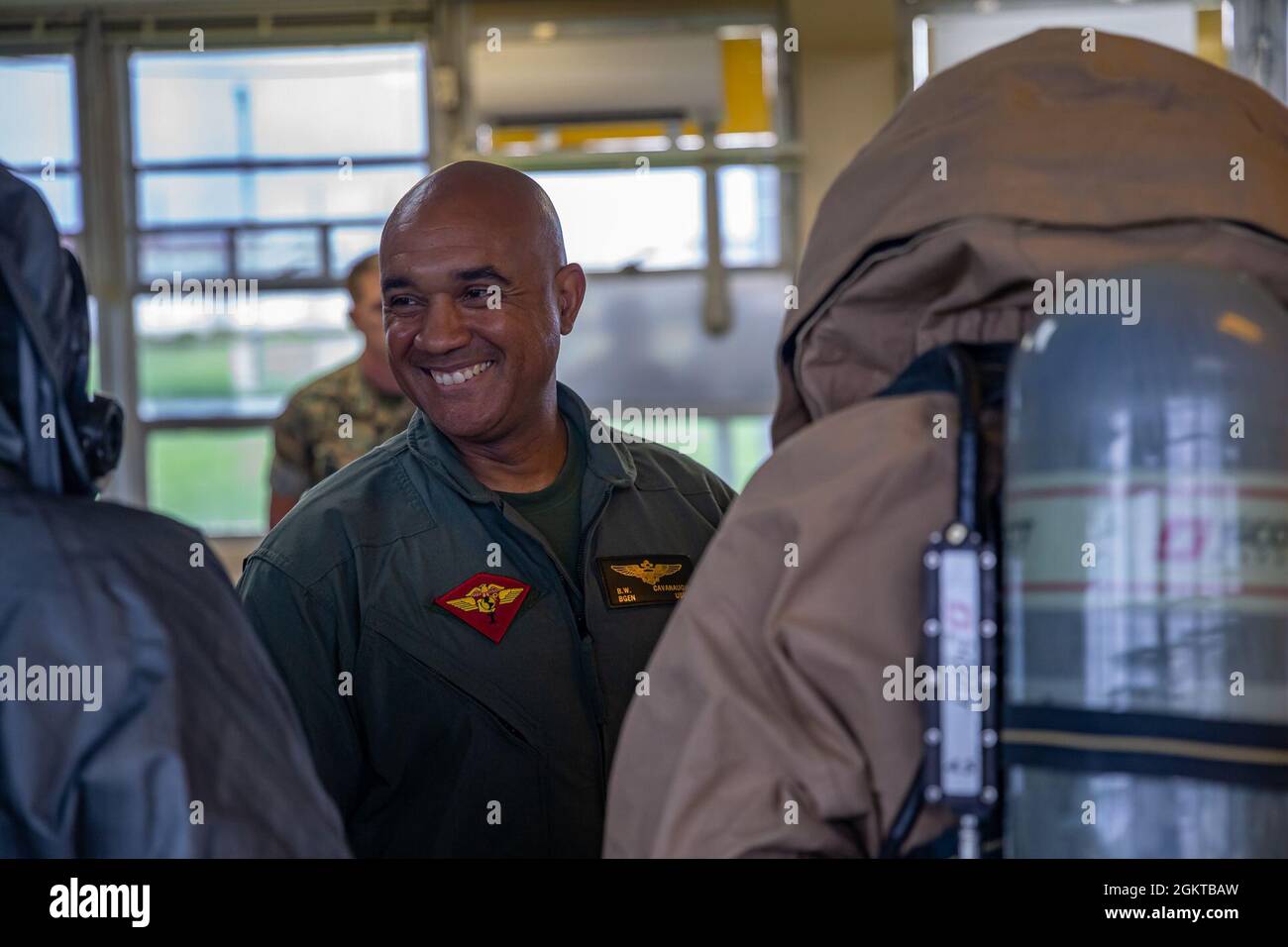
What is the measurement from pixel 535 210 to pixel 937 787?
1263mm

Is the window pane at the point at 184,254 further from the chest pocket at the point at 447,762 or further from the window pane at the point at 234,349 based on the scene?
the chest pocket at the point at 447,762

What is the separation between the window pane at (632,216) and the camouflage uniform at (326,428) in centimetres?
233

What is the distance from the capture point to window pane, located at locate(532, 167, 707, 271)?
19.2ft

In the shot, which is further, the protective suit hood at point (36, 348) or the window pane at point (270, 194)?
the window pane at point (270, 194)

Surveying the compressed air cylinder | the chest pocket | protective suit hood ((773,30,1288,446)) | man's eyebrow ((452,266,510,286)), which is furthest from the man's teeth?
the compressed air cylinder

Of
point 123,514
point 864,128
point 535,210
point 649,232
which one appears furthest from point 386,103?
point 123,514

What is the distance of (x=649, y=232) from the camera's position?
19.6ft

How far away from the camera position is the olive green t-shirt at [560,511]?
1.99 metres

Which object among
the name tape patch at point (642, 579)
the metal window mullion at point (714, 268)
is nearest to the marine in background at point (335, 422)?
the name tape patch at point (642, 579)

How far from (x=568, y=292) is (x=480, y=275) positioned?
20cm

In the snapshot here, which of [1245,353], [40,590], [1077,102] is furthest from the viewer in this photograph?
[1077,102]

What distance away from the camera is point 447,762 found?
70.7 inches

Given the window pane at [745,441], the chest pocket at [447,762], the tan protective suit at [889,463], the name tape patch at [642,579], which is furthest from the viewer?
the window pane at [745,441]
